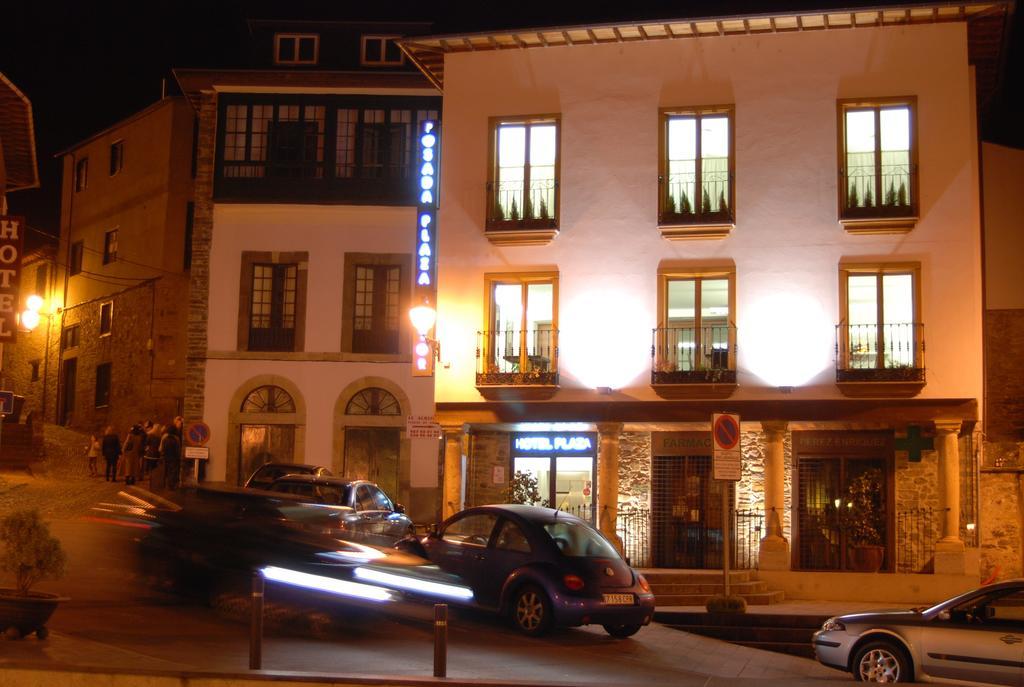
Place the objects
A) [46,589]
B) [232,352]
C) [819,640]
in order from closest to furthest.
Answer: [819,640]
[46,589]
[232,352]

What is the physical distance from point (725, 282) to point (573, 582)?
1118 centimetres

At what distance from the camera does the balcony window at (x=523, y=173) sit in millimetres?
26422

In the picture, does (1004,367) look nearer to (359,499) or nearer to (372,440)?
(372,440)

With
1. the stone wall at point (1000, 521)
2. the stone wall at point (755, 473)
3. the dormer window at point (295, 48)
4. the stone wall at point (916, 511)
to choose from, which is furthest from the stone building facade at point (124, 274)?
the stone wall at point (1000, 521)

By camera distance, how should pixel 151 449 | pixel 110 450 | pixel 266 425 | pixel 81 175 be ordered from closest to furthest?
pixel 266 425, pixel 151 449, pixel 110 450, pixel 81 175

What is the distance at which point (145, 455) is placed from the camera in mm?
33656

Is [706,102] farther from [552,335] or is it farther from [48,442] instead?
[48,442]

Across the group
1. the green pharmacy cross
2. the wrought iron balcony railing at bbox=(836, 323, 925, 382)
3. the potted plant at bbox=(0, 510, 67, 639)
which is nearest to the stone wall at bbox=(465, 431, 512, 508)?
the wrought iron balcony railing at bbox=(836, 323, 925, 382)

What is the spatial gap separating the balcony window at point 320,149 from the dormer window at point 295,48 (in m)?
3.05

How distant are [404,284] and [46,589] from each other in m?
17.0

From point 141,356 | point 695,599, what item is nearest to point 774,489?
point 695,599

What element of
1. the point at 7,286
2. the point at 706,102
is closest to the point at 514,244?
the point at 706,102

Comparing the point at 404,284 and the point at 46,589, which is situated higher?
the point at 404,284

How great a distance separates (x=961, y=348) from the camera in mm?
23984
